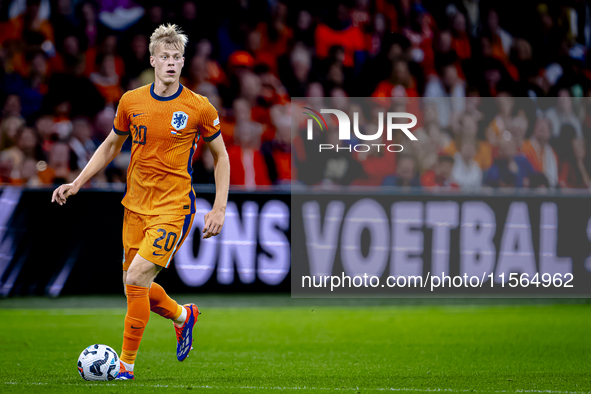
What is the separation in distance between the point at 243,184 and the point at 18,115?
3.11 meters

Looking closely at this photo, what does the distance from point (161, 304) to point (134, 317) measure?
1.40 ft

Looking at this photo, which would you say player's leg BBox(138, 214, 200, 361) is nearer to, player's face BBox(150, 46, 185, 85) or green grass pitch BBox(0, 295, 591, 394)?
green grass pitch BBox(0, 295, 591, 394)

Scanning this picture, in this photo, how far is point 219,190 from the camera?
5.10m

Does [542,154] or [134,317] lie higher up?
[542,154]

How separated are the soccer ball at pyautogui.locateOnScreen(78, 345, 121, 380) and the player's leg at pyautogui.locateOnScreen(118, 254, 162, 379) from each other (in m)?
0.10

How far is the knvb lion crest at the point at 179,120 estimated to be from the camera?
498 centimetres

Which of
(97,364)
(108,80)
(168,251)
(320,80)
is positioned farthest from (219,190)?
(320,80)

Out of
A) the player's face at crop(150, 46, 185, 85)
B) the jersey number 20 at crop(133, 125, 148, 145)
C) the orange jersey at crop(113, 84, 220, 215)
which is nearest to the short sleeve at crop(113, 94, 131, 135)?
the orange jersey at crop(113, 84, 220, 215)

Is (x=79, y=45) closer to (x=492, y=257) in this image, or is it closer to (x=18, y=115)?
(x=18, y=115)

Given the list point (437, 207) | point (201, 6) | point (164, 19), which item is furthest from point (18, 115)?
point (437, 207)

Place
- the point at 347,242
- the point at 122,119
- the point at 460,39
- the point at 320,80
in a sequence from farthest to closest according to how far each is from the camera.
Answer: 1. the point at 460,39
2. the point at 320,80
3. the point at 347,242
4. the point at 122,119

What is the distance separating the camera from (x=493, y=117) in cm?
1066

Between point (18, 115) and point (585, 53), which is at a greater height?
point (585, 53)

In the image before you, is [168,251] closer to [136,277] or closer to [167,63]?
[136,277]
